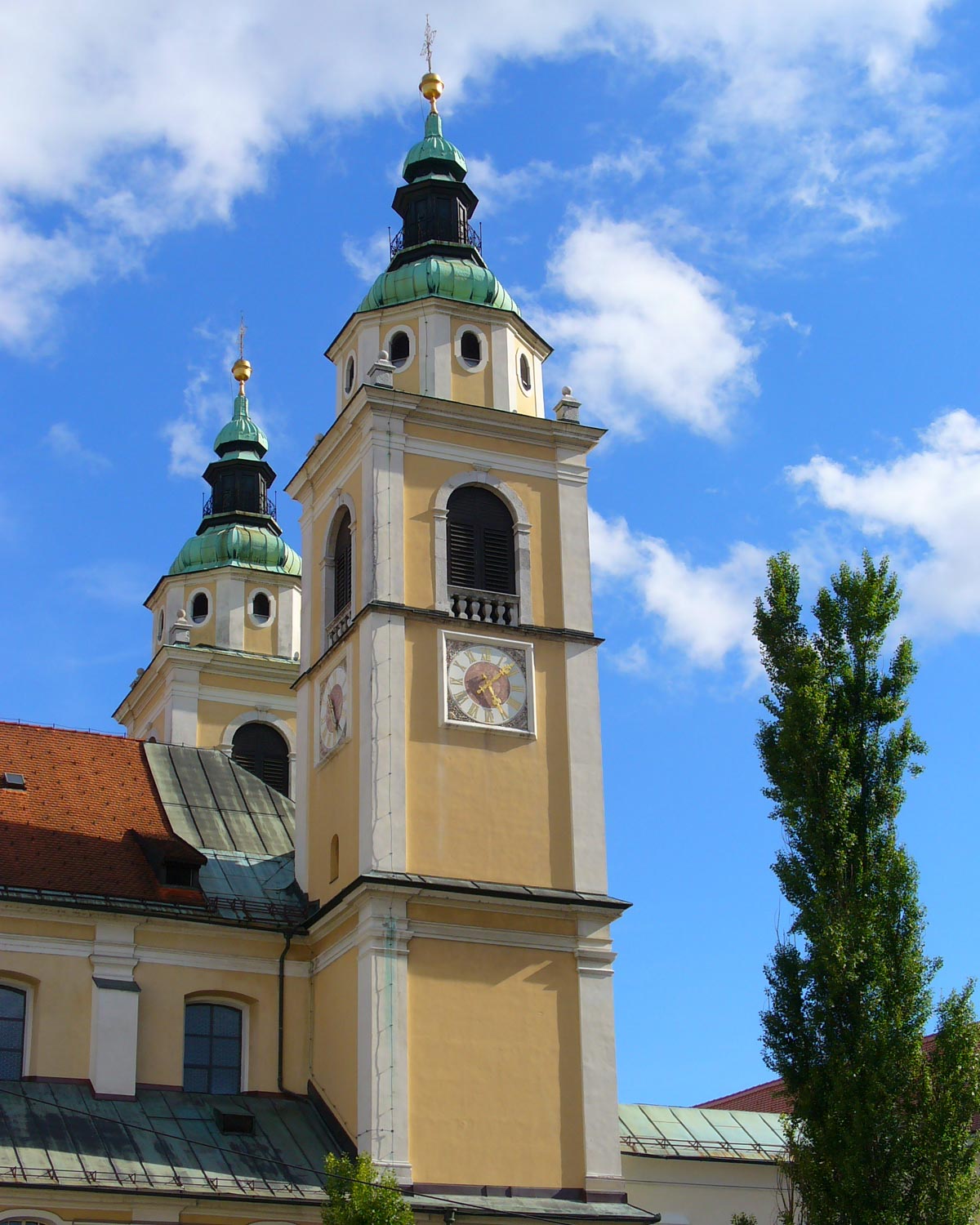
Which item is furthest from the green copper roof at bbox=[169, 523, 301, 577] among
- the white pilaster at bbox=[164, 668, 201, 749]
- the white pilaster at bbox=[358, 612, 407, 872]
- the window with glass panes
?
the window with glass panes

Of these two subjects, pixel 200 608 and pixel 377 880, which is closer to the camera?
pixel 377 880

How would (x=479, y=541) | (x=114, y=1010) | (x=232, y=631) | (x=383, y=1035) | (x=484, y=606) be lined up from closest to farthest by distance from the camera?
A: (x=383, y=1035)
(x=114, y=1010)
(x=484, y=606)
(x=479, y=541)
(x=232, y=631)

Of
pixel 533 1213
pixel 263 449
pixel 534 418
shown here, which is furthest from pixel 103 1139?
pixel 263 449

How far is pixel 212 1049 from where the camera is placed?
93.1 ft

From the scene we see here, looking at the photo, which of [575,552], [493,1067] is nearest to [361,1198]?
[493,1067]

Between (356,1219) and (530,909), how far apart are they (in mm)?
6807

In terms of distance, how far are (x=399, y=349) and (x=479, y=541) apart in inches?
161

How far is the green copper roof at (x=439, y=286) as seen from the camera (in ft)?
109

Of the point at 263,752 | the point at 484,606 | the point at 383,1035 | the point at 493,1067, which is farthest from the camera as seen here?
the point at 263,752

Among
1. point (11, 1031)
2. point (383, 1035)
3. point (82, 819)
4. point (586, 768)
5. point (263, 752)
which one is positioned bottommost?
point (383, 1035)

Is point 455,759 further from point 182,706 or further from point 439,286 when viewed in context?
point 182,706

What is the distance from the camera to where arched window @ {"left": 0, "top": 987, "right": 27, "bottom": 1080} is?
→ 26906 mm

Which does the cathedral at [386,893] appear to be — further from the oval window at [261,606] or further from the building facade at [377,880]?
the oval window at [261,606]

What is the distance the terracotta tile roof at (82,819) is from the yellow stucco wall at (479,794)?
154 inches
